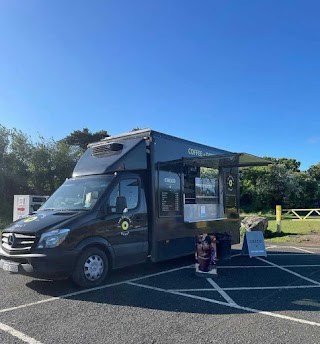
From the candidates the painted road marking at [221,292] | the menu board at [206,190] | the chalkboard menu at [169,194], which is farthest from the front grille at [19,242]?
the menu board at [206,190]

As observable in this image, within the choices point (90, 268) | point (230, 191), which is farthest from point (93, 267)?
point (230, 191)

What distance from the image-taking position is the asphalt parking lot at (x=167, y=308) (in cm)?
460

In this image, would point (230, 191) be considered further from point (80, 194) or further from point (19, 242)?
point (19, 242)

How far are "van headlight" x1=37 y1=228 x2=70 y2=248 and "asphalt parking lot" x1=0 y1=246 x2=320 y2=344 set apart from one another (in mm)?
882

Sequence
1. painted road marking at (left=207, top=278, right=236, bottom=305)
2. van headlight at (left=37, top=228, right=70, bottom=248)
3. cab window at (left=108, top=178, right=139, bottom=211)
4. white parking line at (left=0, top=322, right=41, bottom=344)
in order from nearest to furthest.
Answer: white parking line at (left=0, top=322, right=41, bottom=344) < painted road marking at (left=207, top=278, right=236, bottom=305) < van headlight at (left=37, top=228, right=70, bottom=248) < cab window at (left=108, top=178, right=139, bottom=211)

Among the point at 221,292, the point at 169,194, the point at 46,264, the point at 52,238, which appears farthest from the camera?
the point at 169,194

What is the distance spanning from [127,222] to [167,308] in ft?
8.20

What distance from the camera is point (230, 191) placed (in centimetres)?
1160

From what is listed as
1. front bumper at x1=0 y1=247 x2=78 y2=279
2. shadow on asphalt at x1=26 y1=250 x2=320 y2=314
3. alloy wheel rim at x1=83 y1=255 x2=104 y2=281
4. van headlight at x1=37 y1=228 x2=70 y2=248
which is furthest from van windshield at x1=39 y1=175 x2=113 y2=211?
shadow on asphalt at x1=26 y1=250 x2=320 y2=314

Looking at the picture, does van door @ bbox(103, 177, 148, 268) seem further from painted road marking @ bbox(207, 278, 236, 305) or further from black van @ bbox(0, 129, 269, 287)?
painted road marking @ bbox(207, 278, 236, 305)

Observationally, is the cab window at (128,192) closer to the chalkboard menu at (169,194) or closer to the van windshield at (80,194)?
the van windshield at (80,194)

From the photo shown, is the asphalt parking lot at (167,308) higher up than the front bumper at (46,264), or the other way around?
the front bumper at (46,264)

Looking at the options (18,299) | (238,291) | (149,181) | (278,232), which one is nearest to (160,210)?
(149,181)

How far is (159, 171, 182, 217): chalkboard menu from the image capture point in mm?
8734
